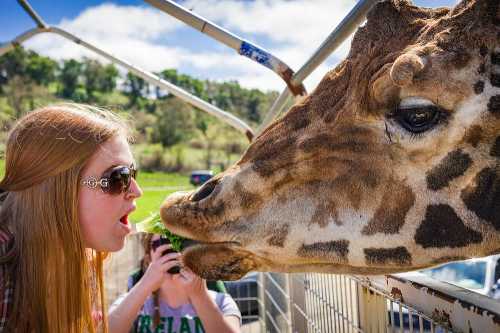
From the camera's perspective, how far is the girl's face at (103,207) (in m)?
2.12

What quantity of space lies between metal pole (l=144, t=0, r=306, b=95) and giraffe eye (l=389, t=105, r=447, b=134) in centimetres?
158

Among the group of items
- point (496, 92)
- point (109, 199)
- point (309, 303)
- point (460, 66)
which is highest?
point (460, 66)

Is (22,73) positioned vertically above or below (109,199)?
above

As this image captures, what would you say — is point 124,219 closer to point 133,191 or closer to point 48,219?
point 133,191

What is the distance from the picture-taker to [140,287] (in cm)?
275

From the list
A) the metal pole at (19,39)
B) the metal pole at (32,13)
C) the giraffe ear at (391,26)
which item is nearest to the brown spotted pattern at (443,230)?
the giraffe ear at (391,26)

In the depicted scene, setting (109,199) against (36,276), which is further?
(109,199)

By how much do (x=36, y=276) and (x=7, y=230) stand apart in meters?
0.23

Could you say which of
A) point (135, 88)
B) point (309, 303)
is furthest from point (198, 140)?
point (309, 303)

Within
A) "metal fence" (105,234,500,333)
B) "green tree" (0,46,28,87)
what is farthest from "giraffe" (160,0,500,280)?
"green tree" (0,46,28,87)

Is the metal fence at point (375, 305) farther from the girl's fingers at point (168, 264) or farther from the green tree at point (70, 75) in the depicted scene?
the green tree at point (70, 75)

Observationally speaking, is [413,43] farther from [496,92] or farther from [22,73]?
[22,73]

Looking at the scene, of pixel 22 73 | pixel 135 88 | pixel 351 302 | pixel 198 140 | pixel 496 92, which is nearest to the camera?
pixel 496 92

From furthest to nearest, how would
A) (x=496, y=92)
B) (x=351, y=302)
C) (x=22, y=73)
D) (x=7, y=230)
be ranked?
(x=22, y=73) < (x=351, y=302) < (x=7, y=230) < (x=496, y=92)
